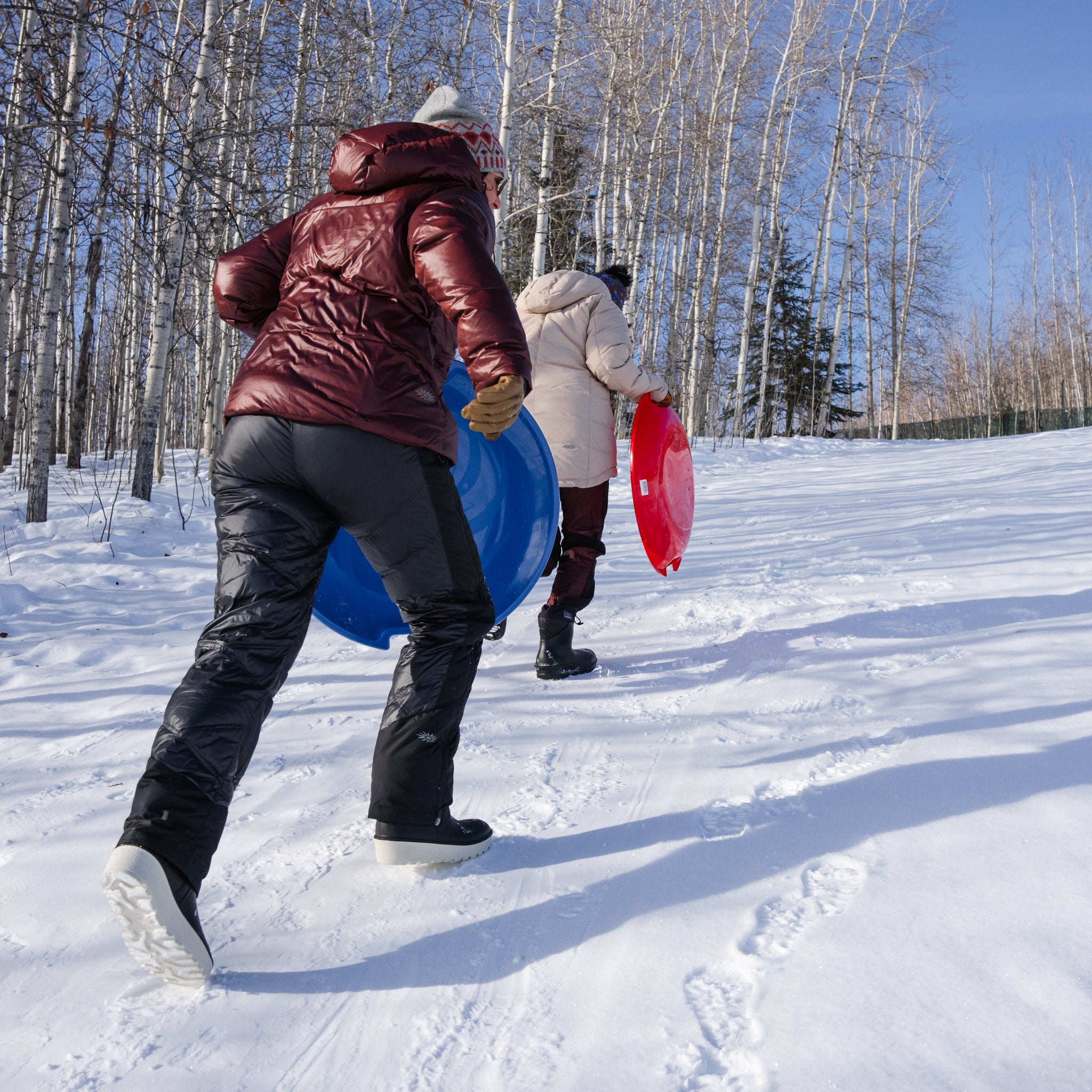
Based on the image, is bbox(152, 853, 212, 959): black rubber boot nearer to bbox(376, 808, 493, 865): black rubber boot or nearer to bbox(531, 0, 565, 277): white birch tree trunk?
bbox(376, 808, 493, 865): black rubber boot

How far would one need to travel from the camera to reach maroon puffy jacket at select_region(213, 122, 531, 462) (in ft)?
5.50

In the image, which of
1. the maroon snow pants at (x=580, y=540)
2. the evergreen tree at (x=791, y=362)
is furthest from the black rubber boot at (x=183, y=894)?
the evergreen tree at (x=791, y=362)

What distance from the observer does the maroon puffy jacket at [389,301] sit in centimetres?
168

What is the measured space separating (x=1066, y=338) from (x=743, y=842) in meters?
53.9

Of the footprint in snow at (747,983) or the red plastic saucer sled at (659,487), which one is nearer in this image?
the footprint in snow at (747,983)

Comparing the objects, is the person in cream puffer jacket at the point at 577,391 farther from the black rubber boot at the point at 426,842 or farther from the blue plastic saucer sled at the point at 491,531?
the black rubber boot at the point at 426,842

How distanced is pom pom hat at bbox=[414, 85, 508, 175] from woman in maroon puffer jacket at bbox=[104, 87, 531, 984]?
0.78ft

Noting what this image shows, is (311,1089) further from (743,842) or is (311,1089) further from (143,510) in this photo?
(143,510)

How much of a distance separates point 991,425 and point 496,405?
43.8 meters

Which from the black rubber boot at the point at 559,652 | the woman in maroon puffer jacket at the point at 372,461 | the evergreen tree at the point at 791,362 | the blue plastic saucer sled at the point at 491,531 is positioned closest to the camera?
the woman in maroon puffer jacket at the point at 372,461

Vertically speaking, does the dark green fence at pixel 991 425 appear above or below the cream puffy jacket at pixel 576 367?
above

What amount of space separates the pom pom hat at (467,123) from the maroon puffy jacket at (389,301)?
247 mm

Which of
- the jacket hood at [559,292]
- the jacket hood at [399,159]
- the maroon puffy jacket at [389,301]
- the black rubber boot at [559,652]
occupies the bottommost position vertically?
the black rubber boot at [559,652]

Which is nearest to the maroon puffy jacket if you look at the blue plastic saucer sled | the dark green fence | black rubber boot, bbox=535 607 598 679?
the blue plastic saucer sled
